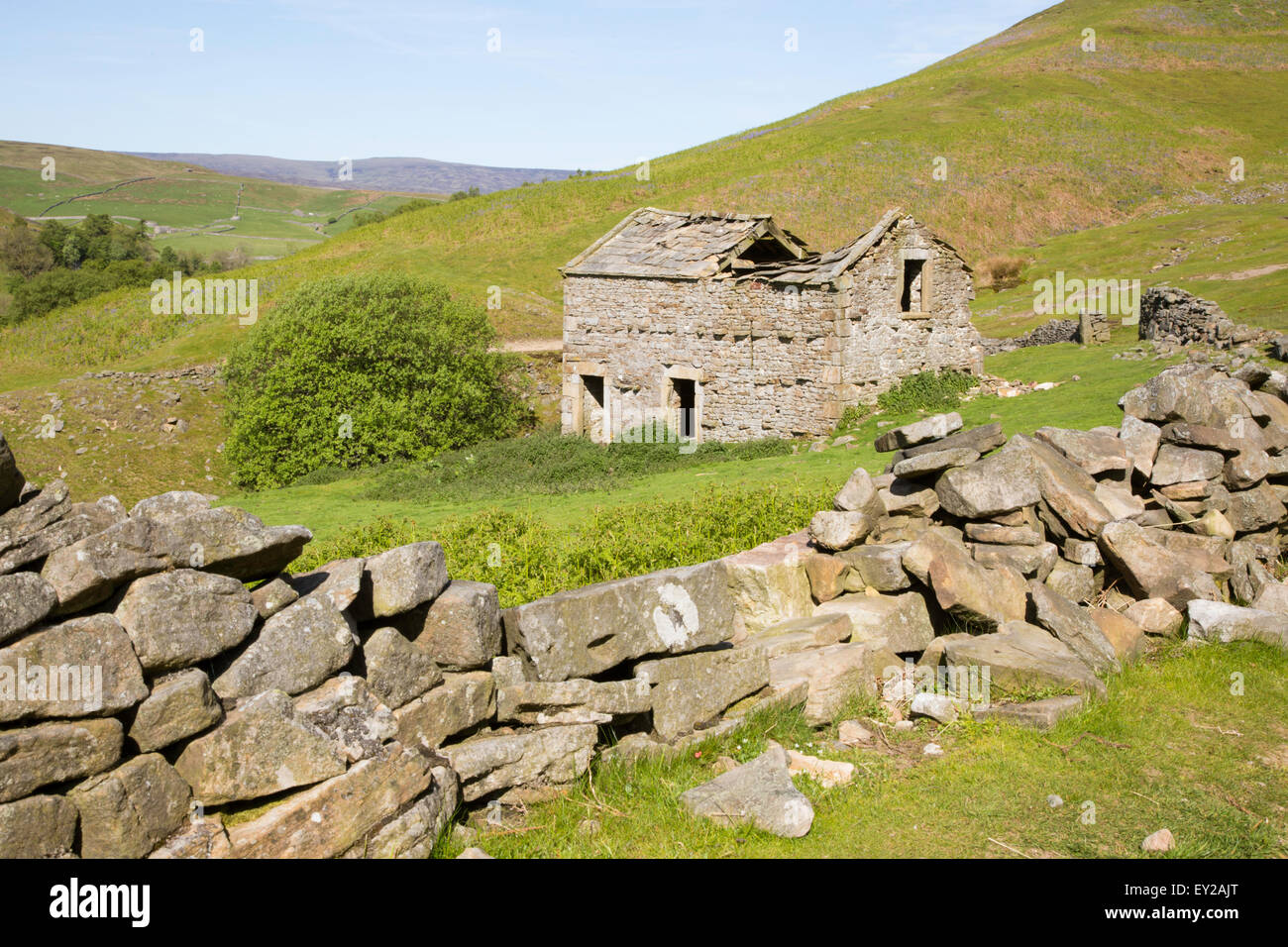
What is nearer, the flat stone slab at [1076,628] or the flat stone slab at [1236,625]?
the flat stone slab at [1076,628]

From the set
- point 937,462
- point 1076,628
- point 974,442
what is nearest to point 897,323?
point 974,442

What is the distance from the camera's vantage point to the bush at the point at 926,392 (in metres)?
23.6

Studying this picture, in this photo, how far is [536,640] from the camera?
6.65 m

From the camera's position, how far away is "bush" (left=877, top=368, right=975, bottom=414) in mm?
23625

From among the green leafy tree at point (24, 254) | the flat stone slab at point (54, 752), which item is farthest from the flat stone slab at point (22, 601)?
the green leafy tree at point (24, 254)

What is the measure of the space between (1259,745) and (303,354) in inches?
1046

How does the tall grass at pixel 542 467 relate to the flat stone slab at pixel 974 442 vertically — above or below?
below

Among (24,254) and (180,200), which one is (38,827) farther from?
(180,200)

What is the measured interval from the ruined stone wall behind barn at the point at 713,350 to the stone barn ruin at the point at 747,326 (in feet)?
0.11

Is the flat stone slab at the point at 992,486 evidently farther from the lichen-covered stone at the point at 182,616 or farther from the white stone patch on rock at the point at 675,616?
the lichen-covered stone at the point at 182,616

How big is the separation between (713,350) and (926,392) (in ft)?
18.4

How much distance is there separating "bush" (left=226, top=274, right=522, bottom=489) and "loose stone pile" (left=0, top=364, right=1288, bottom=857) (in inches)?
825

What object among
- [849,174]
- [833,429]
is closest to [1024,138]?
[849,174]

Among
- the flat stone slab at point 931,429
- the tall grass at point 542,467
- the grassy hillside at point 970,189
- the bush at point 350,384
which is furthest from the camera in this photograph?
the grassy hillside at point 970,189
